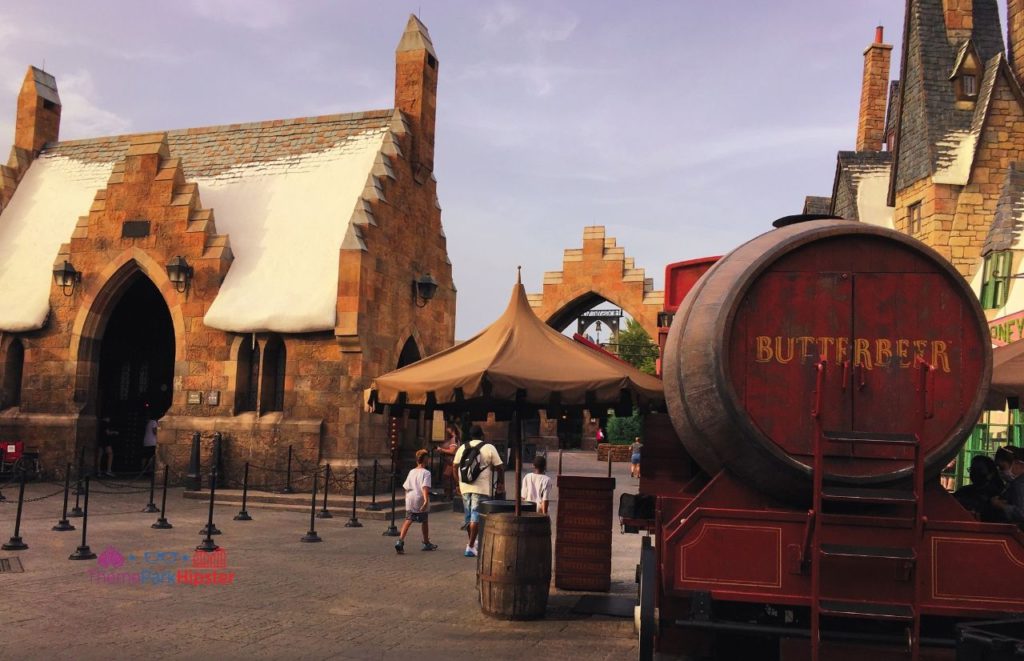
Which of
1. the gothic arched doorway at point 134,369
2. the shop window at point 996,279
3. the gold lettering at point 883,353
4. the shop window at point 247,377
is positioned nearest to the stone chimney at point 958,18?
the shop window at point 996,279

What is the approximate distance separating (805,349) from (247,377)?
14.3 m

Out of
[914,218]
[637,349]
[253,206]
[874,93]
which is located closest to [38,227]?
[253,206]

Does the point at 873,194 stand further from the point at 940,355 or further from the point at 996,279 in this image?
the point at 940,355

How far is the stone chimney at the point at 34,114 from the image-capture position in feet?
74.3

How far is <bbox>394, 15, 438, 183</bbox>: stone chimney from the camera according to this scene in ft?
64.0

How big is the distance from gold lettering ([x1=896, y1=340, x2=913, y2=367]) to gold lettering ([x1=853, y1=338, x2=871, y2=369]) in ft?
0.56

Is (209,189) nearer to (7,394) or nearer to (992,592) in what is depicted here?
(7,394)

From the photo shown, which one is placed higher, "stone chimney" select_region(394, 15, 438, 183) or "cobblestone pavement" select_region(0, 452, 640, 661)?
"stone chimney" select_region(394, 15, 438, 183)

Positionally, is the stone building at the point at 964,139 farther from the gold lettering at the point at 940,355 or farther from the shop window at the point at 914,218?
the gold lettering at the point at 940,355

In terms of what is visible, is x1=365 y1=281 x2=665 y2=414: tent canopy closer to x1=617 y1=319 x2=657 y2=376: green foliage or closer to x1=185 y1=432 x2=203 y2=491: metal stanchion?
x1=185 y1=432 x2=203 y2=491: metal stanchion

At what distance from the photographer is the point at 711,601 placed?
16.6ft

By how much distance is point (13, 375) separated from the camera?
63.4ft

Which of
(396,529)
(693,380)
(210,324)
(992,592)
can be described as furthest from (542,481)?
(210,324)

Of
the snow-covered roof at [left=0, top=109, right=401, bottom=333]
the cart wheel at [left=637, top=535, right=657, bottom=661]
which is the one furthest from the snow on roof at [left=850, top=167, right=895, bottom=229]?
the cart wheel at [left=637, top=535, right=657, bottom=661]
